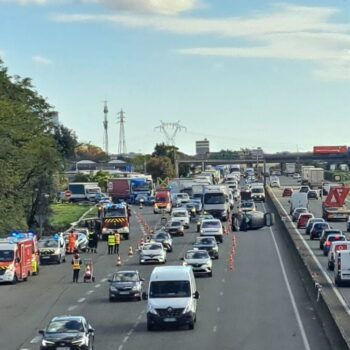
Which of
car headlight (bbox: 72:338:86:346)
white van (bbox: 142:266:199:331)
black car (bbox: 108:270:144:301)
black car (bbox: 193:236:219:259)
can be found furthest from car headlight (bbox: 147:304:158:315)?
black car (bbox: 193:236:219:259)

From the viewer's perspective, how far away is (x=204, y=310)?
40656 mm

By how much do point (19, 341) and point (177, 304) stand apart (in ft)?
16.0

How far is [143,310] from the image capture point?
41.4m

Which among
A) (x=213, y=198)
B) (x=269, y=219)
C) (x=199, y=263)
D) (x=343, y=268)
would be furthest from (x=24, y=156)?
(x=343, y=268)

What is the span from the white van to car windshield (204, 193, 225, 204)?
219ft

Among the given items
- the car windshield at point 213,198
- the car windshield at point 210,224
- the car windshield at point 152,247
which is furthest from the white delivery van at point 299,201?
the car windshield at point 152,247

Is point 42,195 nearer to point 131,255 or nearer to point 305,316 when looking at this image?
point 131,255

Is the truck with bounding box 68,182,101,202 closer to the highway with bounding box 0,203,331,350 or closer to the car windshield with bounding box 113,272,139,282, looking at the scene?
the highway with bounding box 0,203,331,350

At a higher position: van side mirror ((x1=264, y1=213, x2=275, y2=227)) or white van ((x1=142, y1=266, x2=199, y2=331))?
white van ((x1=142, y1=266, x2=199, y2=331))

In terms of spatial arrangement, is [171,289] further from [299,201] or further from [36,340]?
[299,201]

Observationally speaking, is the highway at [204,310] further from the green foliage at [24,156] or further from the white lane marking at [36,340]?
the green foliage at [24,156]

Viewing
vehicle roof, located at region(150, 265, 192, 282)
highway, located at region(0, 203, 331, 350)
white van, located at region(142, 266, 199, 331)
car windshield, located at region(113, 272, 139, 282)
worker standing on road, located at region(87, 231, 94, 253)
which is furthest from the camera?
worker standing on road, located at region(87, 231, 94, 253)

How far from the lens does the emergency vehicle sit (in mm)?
53469

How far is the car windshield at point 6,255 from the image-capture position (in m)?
53.5
